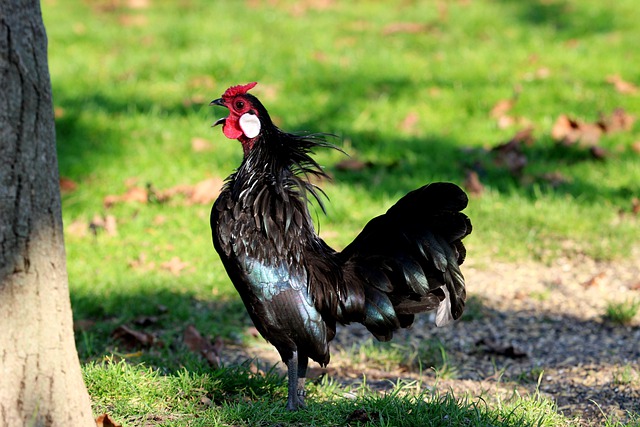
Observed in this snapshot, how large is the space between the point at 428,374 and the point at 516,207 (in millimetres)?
2449

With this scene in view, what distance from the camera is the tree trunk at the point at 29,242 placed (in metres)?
2.92

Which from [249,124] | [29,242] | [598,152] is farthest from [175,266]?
[598,152]

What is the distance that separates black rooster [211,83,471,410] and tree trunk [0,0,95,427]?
0.85 metres

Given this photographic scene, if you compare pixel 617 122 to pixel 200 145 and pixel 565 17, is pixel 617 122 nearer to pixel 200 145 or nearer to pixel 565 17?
pixel 565 17

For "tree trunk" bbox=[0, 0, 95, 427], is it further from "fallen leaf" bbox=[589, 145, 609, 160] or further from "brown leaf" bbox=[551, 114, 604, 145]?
"brown leaf" bbox=[551, 114, 604, 145]

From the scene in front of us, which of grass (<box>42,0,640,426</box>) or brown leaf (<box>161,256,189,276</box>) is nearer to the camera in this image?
grass (<box>42,0,640,426</box>)

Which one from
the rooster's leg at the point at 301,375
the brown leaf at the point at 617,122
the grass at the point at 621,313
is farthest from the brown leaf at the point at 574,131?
the rooster's leg at the point at 301,375

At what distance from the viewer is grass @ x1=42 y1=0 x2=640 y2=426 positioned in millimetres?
4094

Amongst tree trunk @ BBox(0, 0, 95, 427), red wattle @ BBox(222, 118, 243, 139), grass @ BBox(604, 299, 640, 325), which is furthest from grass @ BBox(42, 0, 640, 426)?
red wattle @ BBox(222, 118, 243, 139)

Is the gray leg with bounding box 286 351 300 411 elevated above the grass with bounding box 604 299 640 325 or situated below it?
above

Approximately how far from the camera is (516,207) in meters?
6.74

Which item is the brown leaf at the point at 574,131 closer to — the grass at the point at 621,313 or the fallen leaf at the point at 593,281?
the fallen leaf at the point at 593,281

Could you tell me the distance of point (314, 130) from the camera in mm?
8008

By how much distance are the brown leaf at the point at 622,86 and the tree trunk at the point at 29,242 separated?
665 centimetres
